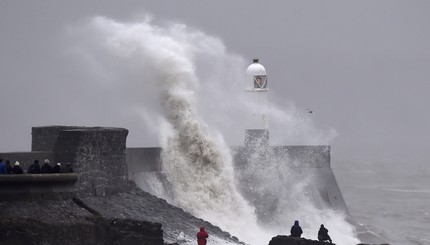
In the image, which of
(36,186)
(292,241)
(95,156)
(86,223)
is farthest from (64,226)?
(292,241)

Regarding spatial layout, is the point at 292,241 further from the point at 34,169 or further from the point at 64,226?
the point at 34,169

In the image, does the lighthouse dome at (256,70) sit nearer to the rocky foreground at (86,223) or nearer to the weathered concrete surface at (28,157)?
the rocky foreground at (86,223)

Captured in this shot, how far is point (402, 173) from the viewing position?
209ft

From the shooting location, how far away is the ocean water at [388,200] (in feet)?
105

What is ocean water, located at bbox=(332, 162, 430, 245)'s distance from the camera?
105 ft

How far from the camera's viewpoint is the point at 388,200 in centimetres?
4484

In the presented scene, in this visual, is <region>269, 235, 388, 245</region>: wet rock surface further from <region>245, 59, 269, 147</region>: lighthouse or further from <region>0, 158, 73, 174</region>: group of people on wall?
<region>245, 59, 269, 147</region>: lighthouse

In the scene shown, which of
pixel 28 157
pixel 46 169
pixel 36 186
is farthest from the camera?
pixel 28 157

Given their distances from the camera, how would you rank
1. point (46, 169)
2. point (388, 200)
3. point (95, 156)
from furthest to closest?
point (388, 200)
point (95, 156)
point (46, 169)

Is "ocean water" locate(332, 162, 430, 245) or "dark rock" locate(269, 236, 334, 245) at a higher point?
"ocean water" locate(332, 162, 430, 245)

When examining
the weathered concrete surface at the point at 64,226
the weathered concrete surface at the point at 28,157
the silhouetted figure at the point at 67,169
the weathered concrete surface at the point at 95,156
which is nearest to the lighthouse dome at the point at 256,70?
the weathered concrete surface at the point at 95,156

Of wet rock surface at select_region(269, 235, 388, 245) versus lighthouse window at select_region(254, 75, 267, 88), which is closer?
wet rock surface at select_region(269, 235, 388, 245)

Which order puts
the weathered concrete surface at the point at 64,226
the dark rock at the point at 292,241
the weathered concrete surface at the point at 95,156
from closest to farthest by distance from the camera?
the weathered concrete surface at the point at 64,226, the dark rock at the point at 292,241, the weathered concrete surface at the point at 95,156

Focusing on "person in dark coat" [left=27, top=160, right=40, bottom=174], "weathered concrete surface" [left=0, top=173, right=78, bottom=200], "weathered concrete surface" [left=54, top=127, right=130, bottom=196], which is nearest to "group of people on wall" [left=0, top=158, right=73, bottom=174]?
"person in dark coat" [left=27, top=160, right=40, bottom=174]
